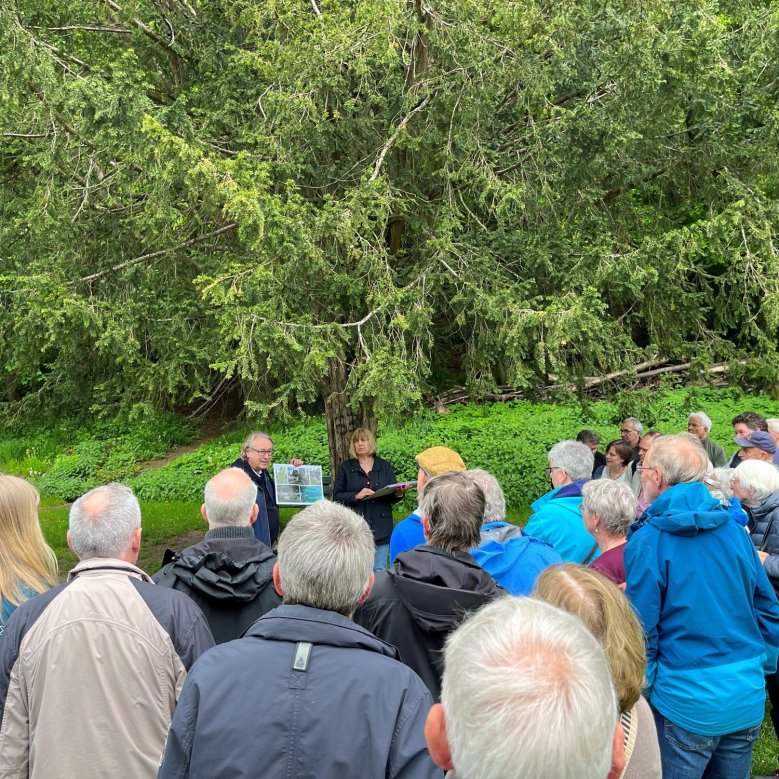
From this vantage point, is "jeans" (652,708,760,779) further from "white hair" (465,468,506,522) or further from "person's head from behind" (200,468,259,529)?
"person's head from behind" (200,468,259,529)

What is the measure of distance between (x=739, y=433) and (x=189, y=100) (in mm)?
6383

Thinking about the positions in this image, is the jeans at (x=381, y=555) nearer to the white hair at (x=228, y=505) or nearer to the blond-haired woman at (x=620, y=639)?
the white hair at (x=228, y=505)

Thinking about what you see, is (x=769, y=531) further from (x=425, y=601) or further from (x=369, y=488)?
(x=369, y=488)

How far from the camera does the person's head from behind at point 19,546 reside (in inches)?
125

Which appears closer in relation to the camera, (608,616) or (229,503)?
(608,616)

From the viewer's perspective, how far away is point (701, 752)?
10.6 ft

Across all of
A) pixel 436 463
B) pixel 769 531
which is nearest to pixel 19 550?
pixel 436 463

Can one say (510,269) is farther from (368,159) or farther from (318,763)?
(318,763)

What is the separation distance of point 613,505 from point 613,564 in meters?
0.27

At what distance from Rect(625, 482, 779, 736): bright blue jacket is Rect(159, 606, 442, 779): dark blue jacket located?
59.8 inches

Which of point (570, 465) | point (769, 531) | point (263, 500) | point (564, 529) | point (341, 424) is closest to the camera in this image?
point (564, 529)

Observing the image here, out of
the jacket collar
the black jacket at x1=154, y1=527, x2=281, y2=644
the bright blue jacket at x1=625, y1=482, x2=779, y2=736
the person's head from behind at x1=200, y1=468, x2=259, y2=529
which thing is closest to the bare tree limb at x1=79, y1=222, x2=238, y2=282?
the person's head from behind at x1=200, y1=468, x2=259, y2=529

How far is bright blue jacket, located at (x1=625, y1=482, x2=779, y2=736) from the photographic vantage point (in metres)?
3.16

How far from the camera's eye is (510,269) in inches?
305
